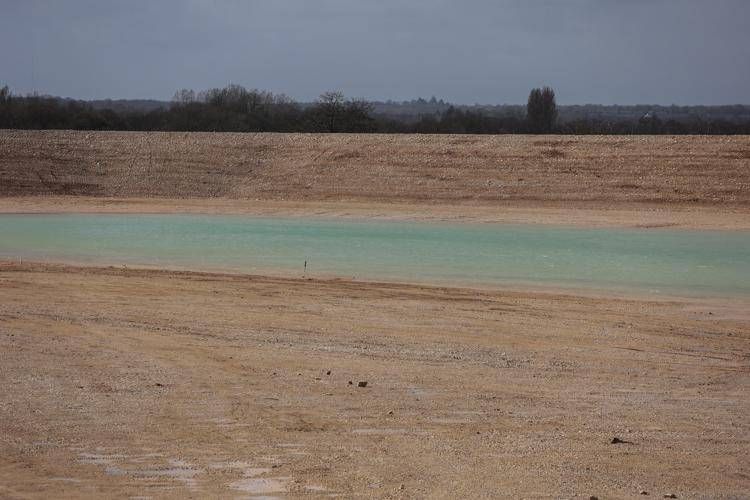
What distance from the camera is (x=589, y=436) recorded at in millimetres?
7711

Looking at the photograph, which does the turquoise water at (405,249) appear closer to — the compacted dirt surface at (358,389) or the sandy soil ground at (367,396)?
the compacted dirt surface at (358,389)

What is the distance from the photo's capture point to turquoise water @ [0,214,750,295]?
55.4 feet

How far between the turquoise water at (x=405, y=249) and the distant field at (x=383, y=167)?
14.6 feet

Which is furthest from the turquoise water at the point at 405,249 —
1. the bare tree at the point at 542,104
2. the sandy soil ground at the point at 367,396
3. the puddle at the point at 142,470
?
the bare tree at the point at 542,104

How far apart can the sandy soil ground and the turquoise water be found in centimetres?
254

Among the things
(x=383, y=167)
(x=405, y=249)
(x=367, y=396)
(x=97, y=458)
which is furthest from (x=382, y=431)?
(x=383, y=167)

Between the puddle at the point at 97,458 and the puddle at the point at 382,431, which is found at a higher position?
the puddle at the point at 97,458

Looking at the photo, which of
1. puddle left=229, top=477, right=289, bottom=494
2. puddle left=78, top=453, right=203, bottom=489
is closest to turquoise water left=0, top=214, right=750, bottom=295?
puddle left=78, top=453, right=203, bottom=489

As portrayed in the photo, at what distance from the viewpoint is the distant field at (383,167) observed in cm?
2939

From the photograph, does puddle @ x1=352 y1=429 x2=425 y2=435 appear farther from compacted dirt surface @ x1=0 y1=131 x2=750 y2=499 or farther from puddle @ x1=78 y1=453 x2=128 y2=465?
puddle @ x1=78 y1=453 x2=128 y2=465

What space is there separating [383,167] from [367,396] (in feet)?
76.7

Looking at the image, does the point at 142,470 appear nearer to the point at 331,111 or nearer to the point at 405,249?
the point at 405,249

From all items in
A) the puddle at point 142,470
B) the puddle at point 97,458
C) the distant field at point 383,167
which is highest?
the distant field at point 383,167

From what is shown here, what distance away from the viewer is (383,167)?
105ft
